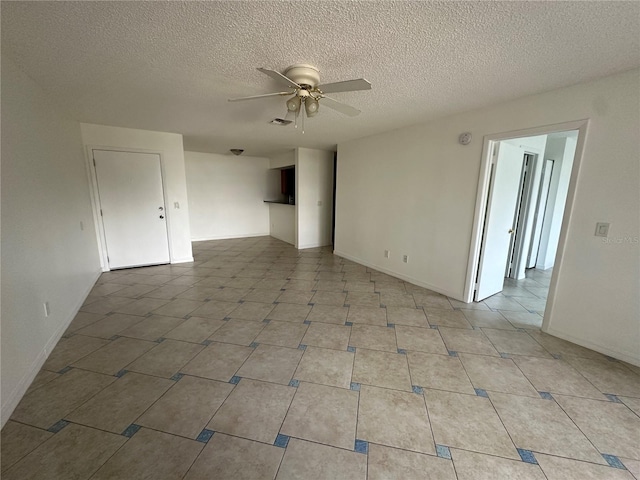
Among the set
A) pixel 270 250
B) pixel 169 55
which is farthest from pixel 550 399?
pixel 270 250

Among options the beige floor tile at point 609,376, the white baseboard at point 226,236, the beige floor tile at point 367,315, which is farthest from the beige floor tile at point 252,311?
the white baseboard at point 226,236

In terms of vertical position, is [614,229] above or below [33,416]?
above

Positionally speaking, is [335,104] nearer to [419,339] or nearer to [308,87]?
[308,87]

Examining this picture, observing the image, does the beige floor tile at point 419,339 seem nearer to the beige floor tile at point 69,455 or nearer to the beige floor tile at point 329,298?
the beige floor tile at point 329,298

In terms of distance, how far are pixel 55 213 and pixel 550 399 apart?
14.9 ft

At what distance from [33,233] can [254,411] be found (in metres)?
2.28

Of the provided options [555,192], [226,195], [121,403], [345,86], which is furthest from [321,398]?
[226,195]

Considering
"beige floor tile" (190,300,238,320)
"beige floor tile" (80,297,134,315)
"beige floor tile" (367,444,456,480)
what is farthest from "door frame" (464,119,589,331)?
"beige floor tile" (80,297,134,315)

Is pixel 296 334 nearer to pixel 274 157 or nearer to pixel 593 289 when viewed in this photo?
pixel 593 289

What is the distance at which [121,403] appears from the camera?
1725 mm

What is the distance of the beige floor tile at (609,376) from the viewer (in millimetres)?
1890

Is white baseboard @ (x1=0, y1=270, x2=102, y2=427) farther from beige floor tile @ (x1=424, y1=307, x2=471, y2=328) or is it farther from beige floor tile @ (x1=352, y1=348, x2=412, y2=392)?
beige floor tile @ (x1=424, y1=307, x2=471, y2=328)

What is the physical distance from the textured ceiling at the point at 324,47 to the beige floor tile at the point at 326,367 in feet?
7.69

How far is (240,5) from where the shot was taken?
1388 mm
